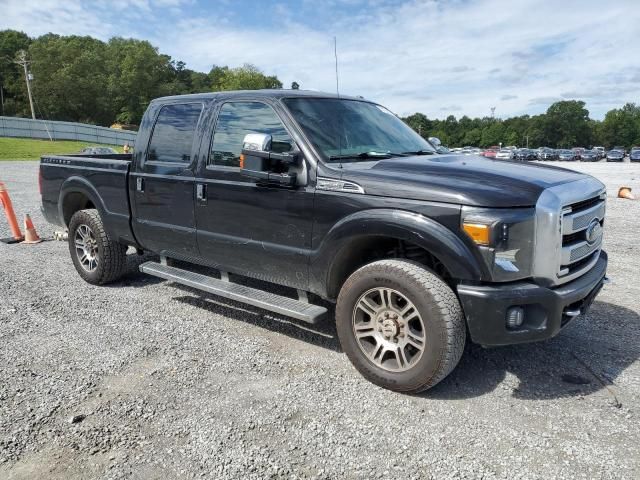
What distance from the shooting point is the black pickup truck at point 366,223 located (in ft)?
10.1

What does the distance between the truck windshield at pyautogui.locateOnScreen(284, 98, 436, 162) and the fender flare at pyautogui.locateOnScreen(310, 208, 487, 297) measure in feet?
2.05

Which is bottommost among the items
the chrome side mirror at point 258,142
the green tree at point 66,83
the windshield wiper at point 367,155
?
the windshield wiper at point 367,155

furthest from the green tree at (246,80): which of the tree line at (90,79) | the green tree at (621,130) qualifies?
the green tree at (621,130)

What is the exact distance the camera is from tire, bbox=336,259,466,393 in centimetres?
320

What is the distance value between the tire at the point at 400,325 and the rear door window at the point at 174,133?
2116mm

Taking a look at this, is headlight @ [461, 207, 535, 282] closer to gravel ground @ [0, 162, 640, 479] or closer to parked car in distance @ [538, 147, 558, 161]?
gravel ground @ [0, 162, 640, 479]

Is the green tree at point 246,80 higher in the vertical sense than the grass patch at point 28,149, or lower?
higher

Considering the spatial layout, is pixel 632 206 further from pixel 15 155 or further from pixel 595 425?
pixel 15 155

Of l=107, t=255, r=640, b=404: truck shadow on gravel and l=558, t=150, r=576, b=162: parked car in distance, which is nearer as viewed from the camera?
l=107, t=255, r=640, b=404: truck shadow on gravel

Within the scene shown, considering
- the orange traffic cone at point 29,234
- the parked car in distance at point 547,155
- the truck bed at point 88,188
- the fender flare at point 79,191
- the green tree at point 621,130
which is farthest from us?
the green tree at point 621,130

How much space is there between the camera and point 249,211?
4.13 meters

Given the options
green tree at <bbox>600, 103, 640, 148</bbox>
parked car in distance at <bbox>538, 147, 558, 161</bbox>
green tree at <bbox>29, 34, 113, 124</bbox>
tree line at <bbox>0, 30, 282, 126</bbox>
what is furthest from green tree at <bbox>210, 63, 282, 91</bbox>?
green tree at <bbox>600, 103, 640, 148</bbox>

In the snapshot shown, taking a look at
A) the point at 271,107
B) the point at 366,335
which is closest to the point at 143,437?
the point at 366,335

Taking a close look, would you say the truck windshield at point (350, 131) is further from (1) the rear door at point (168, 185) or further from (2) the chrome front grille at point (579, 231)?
(2) the chrome front grille at point (579, 231)
